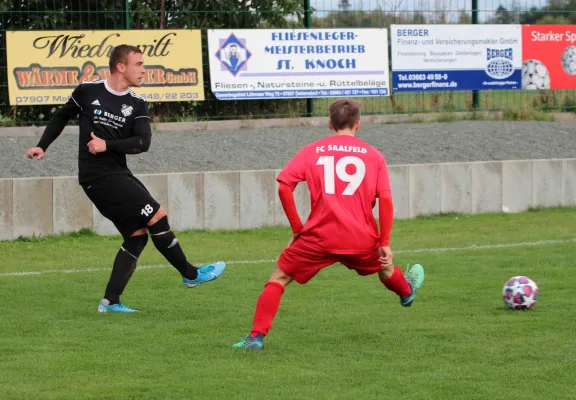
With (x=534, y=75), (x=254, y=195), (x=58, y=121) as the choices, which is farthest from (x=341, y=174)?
(x=534, y=75)

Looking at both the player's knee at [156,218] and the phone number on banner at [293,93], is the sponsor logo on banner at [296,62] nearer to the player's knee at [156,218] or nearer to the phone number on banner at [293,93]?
the phone number on banner at [293,93]

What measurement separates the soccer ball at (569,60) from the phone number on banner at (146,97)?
7.28 metres

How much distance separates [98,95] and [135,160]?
269 inches

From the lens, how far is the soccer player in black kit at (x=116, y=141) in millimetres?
7973

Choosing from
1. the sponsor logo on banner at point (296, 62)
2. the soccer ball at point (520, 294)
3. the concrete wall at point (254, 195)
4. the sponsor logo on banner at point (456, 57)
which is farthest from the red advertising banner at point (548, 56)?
the soccer ball at point (520, 294)

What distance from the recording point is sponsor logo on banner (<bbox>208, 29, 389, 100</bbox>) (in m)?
17.2

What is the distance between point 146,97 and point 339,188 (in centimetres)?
1088

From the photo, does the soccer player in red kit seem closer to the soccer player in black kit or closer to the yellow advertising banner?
the soccer player in black kit

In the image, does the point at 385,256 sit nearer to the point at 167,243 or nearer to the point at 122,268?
the point at 167,243

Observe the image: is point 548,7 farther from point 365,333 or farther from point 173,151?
point 365,333

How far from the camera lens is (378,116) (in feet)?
61.0

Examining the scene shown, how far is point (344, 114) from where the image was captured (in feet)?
21.2

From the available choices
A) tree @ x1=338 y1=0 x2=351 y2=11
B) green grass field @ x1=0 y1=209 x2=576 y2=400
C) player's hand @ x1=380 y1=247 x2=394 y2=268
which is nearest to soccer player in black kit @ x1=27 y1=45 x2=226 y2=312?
green grass field @ x1=0 y1=209 x2=576 y2=400

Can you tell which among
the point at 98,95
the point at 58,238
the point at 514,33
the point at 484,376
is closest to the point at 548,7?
the point at 514,33
